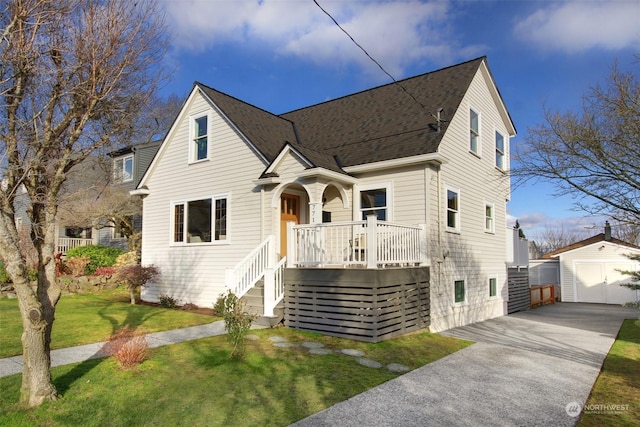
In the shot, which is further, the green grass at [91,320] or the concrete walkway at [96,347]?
the green grass at [91,320]

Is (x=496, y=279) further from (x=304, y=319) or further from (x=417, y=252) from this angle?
(x=304, y=319)

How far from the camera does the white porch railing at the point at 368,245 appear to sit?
845cm

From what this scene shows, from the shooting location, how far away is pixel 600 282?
21859mm

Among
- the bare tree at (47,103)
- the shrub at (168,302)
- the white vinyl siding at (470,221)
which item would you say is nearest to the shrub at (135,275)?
the shrub at (168,302)

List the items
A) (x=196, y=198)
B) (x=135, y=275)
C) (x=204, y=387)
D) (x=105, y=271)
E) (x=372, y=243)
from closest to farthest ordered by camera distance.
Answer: (x=204, y=387) < (x=372, y=243) < (x=135, y=275) < (x=196, y=198) < (x=105, y=271)

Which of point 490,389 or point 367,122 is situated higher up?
point 367,122

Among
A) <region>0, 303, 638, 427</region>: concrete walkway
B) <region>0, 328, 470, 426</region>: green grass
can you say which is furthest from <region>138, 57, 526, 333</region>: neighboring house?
<region>0, 328, 470, 426</region>: green grass

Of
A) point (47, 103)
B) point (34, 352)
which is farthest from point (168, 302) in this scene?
point (47, 103)

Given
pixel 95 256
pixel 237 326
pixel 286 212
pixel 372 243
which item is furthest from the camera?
pixel 95 256

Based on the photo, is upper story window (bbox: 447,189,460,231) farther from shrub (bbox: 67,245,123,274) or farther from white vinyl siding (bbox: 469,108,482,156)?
shrub (bbox: 67,245,123,274)

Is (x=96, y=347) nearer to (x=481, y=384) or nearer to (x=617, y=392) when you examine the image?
(x=481, y=384)

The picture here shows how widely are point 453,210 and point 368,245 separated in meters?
4.17

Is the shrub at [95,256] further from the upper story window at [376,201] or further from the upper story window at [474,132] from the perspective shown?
the upper story window at [474,132]

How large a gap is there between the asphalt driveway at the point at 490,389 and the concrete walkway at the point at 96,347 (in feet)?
12.7
